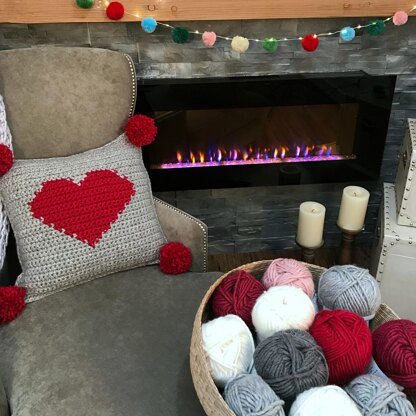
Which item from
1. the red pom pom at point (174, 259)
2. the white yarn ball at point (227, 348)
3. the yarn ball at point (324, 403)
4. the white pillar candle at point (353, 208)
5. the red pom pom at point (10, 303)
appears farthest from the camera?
the white pillar candle at point (353, 208)

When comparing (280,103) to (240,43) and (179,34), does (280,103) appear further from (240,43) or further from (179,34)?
(179,34)

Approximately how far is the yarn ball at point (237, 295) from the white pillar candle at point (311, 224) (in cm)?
71

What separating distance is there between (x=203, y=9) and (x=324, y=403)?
3.70 feet

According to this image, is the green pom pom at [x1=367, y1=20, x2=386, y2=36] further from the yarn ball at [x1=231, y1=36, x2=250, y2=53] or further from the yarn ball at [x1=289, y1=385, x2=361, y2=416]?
the yarn ball at [x1=289, y1=385, x2=361, y2=416]

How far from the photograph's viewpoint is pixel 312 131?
1774mm

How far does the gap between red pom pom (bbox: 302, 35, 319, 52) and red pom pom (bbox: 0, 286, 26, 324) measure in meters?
1.05

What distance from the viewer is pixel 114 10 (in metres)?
1.44

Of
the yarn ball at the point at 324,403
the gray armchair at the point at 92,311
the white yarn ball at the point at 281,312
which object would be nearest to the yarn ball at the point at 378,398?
the yarn ball at the point at 324,403

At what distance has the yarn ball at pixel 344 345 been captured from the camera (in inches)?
A: 33.1

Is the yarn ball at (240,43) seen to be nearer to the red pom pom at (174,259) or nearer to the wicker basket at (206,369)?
the red pom pom at (174,259)

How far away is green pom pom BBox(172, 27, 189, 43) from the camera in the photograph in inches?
59.3

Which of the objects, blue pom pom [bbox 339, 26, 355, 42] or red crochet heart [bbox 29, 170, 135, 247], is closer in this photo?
red crochet heart [bbox 29, 170, 135, 247]

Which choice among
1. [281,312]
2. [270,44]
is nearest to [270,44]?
[270,44]

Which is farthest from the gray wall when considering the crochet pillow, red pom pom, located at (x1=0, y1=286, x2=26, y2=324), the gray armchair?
red pom pom, located at (x1=0, y1=286, x2=26, y2=324)
